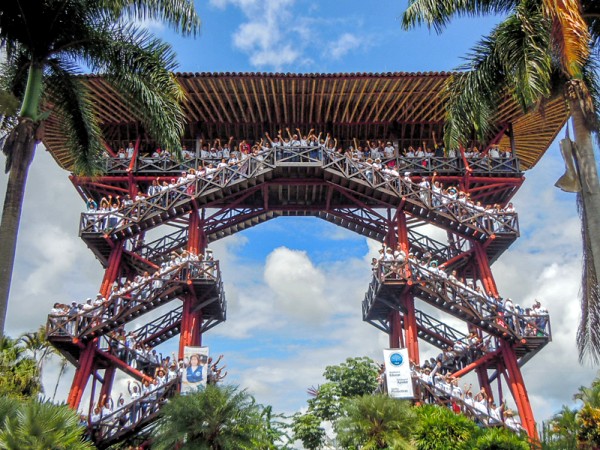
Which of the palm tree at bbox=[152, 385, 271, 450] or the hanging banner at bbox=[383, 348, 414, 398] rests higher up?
the hanging banner at bbox=[383, 348, 414, 398]

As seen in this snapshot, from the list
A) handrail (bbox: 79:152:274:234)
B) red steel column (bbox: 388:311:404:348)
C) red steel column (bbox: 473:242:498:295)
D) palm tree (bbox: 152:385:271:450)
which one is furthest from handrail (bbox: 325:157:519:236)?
palm tree (bbox: 152:385:271:450)

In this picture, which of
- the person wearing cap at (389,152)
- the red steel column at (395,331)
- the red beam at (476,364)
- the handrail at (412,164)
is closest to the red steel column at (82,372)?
the handrail at (412,164)

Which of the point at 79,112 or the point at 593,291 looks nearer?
the point at 593,291

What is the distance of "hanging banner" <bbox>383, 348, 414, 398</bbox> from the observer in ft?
79.2

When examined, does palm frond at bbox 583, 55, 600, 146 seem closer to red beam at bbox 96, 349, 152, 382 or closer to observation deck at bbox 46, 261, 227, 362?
observation deck at bbox 46, 261, 227, 362

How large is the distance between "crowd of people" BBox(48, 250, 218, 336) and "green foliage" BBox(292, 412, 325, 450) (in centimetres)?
1199

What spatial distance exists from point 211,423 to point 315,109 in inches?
734

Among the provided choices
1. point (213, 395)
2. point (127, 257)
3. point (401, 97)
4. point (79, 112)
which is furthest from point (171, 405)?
point (401, 97)

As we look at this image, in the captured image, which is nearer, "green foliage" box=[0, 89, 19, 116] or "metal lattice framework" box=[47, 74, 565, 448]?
"green foliage" box=[0, 89, 19, 116]

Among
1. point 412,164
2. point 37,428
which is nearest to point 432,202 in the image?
point 412,164

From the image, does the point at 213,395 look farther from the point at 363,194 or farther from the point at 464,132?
the point at 363,194

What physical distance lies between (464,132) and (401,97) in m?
14.7

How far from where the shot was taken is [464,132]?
1658cm

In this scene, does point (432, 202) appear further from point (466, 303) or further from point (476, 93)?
point (476, 93)
